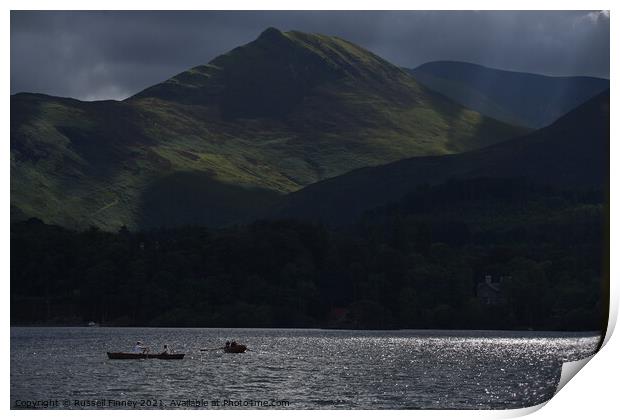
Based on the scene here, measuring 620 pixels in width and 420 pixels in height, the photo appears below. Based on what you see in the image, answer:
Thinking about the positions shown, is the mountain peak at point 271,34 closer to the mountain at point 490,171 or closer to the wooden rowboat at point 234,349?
the mountain at point 490,171

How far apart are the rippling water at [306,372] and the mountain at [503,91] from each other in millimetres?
61607

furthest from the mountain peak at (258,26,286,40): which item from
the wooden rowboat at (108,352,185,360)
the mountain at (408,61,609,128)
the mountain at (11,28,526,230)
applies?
the wooden rowboat at (108,352,185,360)

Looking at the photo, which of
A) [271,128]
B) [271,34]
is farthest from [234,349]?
[271,128]

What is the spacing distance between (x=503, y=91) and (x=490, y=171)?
3701 cm

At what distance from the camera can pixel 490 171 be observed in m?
189

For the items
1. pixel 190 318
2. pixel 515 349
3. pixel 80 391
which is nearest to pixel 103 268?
pixel 190 318

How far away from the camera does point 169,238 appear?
141 m

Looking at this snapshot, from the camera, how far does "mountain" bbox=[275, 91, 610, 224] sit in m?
178

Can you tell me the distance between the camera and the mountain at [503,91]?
507ft

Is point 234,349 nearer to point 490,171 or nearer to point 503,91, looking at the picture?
point 503,91

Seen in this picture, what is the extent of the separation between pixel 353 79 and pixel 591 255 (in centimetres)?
5343

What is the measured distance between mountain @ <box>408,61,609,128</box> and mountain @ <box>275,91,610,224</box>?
4329mm

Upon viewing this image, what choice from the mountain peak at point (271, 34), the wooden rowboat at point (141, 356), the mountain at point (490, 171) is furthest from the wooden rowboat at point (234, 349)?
the mountain peak at point (271, 34)
